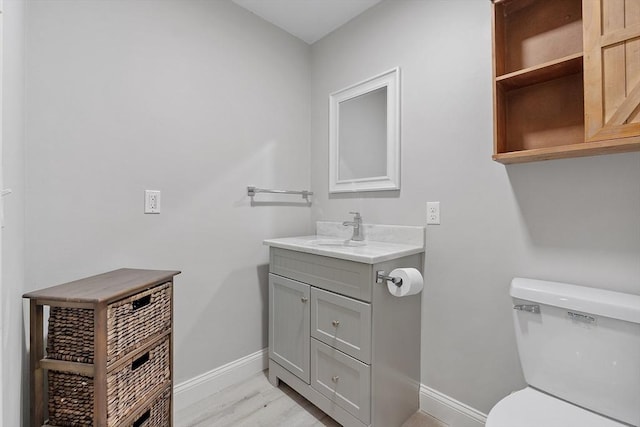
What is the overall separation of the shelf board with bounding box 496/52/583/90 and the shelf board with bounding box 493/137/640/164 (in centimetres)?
30

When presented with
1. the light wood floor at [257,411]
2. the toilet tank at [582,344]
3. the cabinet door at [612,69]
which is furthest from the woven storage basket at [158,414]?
the cabinet door at [612,69]

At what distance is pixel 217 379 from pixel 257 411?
1.10ft

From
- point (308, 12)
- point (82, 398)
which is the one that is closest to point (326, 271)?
point (82, 398)

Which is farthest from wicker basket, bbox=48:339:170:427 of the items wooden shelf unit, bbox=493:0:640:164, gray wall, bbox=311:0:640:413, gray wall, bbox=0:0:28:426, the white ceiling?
the white ceiling

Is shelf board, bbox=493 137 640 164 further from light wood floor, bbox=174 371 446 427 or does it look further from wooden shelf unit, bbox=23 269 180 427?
wooden shelf unit, bbox=23 269 180 427

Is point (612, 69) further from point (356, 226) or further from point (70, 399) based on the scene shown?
point (70, 399)

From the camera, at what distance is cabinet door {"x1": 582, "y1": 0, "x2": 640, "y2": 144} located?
3.02 feet

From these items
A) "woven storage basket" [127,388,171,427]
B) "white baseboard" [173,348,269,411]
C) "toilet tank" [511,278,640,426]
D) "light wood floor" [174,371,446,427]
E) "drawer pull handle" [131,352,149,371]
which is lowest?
"light wood floor" [174,371,446,427]

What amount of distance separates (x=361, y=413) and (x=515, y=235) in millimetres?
1086

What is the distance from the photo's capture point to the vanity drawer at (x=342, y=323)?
1.37m

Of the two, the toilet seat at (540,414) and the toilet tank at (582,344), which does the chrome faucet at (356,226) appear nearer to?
the toilet tank at (582,344)

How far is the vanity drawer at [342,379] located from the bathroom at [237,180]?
48 centimetres

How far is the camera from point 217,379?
1.82 m

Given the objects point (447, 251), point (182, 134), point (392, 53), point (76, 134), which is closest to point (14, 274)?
point (76, 134)
